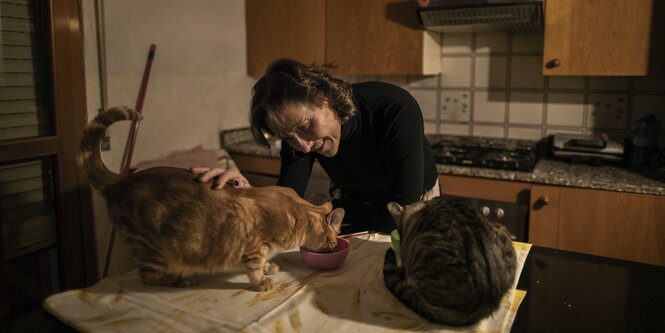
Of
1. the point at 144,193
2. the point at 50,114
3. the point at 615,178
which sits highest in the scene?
the point at 50,114

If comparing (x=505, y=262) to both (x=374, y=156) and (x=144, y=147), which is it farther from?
(x=144, y=147)

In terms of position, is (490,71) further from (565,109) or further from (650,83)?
(650,83)

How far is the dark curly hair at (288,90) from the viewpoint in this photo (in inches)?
47.8

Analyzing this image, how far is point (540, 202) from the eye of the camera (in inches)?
85.5

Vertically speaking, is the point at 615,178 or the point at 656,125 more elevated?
the point at 656,125

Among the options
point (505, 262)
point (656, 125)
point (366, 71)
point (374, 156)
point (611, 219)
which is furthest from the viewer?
point (366, 71)

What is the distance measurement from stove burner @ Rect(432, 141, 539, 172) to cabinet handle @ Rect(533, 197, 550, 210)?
0.49 ft

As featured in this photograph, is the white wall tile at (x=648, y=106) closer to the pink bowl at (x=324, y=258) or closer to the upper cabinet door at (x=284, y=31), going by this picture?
the upper cabinet door at (x=284, y=31)

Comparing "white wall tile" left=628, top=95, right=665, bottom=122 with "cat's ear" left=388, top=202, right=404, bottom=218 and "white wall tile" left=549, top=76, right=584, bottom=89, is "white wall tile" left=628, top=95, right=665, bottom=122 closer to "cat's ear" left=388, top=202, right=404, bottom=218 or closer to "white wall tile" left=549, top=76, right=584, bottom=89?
"white wall tile" left=549, top=76, right=584, bottom=89

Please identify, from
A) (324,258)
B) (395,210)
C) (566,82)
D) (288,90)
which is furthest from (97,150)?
(566,82)

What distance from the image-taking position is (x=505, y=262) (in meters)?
0.91

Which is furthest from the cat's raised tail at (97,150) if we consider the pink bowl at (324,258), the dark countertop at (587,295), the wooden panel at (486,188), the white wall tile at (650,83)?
the white wall tile at (650,83)

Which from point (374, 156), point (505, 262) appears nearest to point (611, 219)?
point (374, 156)

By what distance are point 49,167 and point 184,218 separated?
1552 mm
